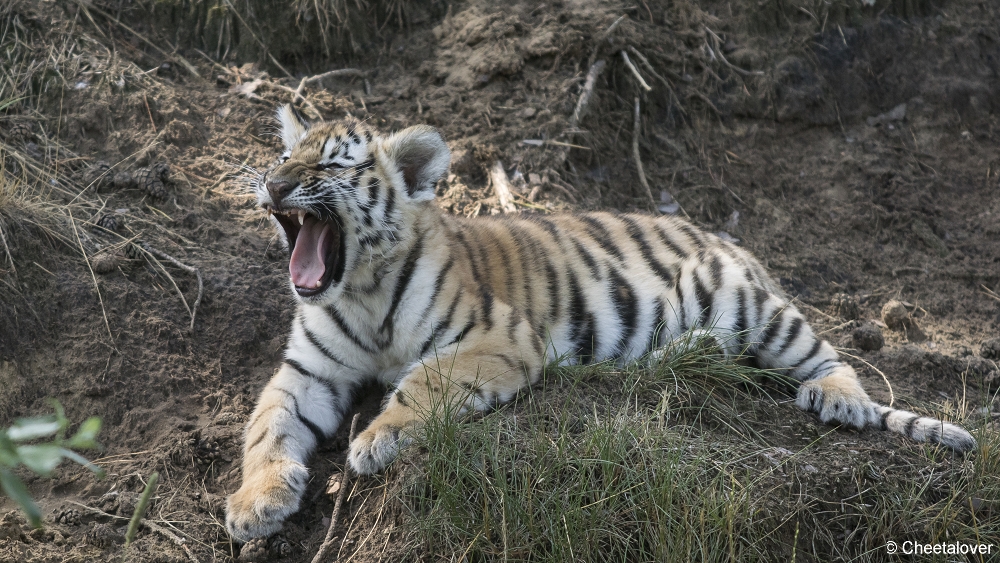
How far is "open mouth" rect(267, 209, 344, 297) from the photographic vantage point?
11.2 ft

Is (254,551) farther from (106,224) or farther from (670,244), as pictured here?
(670,244)

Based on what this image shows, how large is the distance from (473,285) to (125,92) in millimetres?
2828

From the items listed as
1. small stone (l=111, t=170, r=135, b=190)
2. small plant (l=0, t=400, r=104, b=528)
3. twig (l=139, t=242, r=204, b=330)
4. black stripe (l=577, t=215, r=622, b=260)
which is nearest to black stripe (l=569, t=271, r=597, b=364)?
black stripe (l=577, t=215, r=622, b=260)

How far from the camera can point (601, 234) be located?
4.53 meters

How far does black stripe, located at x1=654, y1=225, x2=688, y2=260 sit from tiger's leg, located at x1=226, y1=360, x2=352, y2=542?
1907 millimetres

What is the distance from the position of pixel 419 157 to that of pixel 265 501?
159 centimetres

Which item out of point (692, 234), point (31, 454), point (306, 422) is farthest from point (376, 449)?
point (692, 234)

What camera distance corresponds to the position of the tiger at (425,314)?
3314mm

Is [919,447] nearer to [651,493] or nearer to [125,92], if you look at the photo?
[651,493]

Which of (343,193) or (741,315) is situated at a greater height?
(343,193)

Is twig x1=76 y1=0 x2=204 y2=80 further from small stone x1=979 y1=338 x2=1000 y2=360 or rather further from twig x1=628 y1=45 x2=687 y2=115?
small stone x1=979 y1=338 x2=1000 y2=360

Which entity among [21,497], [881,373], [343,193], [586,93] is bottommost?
[881,373]

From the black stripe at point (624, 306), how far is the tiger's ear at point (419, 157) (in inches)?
43.6

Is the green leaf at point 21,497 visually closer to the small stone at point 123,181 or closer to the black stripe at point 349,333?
the black stripe at point 349,333
